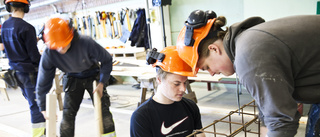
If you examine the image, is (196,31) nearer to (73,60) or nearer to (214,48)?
(214,48)

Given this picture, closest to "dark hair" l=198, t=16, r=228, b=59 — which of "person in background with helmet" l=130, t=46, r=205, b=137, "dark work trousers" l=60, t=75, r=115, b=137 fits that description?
"person in background with helmet" l=130, t=46, r=205, b=137

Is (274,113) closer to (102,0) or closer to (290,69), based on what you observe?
(290,69)

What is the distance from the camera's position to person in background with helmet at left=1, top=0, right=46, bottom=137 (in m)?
3.31

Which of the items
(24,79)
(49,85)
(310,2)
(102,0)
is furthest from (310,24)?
(102,0)

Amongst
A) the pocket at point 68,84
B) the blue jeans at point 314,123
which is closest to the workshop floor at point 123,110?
the pocket at point 68,84

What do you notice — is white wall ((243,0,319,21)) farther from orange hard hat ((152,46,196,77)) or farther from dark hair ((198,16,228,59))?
dark hair ((198,16,228,59))

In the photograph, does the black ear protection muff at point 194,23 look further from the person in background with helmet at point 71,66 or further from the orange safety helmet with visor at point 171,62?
the person in background with helmet at point 71,66

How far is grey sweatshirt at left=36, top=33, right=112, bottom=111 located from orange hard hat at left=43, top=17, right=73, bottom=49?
131 millimetres

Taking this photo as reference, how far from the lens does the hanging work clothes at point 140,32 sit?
630 centimetres

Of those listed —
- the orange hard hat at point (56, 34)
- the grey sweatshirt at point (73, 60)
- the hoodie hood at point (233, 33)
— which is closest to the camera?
the hoodie hood at point (233, 33)

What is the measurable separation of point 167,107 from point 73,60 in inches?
48.9

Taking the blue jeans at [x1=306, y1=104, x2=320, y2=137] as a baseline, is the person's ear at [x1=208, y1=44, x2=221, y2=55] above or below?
above

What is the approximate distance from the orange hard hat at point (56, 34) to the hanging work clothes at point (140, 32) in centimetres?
380

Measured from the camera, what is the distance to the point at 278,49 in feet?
3.22
